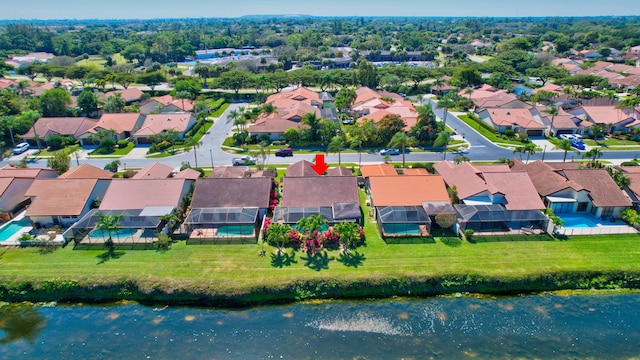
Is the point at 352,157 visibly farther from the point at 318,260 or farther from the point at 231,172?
the point at 318,260

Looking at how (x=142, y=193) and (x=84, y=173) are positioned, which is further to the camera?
(x=84, y=173)

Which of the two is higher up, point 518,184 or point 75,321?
point 518,184

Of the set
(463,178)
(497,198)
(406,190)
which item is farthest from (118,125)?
(497,198)

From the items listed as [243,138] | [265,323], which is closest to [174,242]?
[265,323]

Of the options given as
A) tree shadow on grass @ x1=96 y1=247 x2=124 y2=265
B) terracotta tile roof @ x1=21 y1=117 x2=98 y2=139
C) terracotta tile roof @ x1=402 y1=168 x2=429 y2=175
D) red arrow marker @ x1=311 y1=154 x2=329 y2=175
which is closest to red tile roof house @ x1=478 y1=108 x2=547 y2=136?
terracotta tile roof @ x1=402 y1=168 x2=429 y2=175

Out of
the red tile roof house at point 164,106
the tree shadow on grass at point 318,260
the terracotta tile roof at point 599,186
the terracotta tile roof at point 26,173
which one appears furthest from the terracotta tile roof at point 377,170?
the red tile roof house at point 164,106

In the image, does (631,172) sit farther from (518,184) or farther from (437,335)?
(437,335)

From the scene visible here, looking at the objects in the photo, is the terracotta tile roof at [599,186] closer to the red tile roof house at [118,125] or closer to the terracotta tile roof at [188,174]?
the terracotta tile roof at [188,174]
